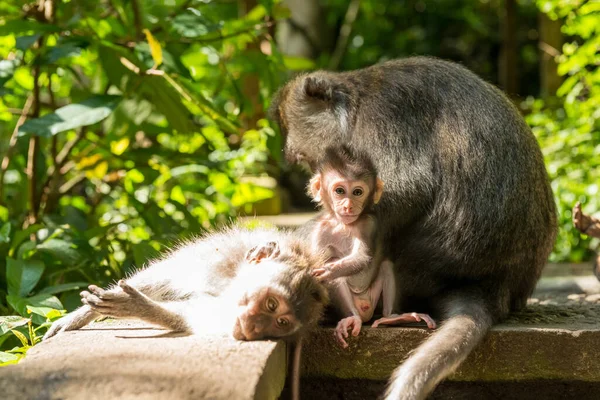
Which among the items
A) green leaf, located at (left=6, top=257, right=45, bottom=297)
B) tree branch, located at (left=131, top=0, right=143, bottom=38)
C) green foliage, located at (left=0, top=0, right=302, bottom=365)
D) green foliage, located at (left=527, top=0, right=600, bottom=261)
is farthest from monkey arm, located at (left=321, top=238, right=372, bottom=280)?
green foliage, located at (left=527, top=0, right=600, bottom=261)

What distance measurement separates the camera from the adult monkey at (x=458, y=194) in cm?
359

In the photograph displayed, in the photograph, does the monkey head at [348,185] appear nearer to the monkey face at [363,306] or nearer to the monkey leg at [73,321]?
the monkey face at [363,306]

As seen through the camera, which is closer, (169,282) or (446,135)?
(169,282)

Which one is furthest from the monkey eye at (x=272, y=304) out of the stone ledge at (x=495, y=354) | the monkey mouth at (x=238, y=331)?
the stone ledge at (x=495, y=354)

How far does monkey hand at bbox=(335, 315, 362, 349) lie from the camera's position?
316cm

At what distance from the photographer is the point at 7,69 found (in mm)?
4441

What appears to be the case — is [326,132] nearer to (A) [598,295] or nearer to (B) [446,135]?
(B) [446,135]

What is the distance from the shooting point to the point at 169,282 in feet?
11.2

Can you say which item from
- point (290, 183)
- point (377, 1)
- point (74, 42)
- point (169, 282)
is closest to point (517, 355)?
point (169, 282)

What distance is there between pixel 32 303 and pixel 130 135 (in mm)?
1916

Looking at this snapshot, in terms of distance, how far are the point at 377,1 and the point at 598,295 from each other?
1074cm

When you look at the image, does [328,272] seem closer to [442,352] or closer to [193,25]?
[442,352]

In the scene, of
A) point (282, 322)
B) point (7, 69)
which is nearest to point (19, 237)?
point (7, 69)

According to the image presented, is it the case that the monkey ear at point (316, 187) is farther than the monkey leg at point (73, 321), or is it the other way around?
the monkey ear at point (316, 187)
